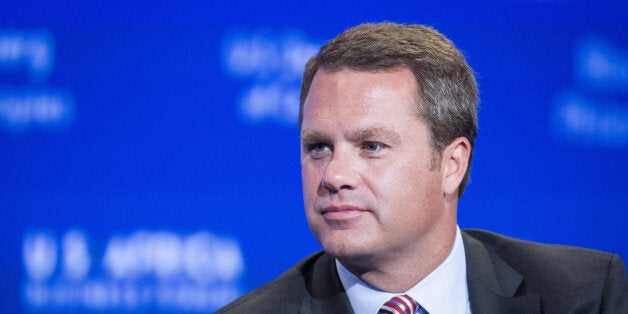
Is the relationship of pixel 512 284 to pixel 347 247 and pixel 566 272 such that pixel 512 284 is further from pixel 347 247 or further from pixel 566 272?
pixel 347 247

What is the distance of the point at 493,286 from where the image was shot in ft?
8.53

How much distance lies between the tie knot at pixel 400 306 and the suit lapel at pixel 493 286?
0.20 m

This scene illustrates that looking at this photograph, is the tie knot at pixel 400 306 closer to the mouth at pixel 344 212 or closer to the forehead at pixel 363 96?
the mouth at pixel 344 212

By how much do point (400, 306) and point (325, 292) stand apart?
256 mm

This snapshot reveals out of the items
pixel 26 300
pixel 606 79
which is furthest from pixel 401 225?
pixel 26 300

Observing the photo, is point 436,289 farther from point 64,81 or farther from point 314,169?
point 64,81

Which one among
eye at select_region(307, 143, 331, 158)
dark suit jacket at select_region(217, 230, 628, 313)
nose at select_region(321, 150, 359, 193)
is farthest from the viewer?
dark suit jacket at select_region(217, 230, 628, 313)

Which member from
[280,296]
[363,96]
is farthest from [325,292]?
[363,96]

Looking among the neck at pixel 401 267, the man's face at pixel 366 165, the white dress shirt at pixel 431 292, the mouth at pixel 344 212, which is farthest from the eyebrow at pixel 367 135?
the white dress shirt at pixel 431 292

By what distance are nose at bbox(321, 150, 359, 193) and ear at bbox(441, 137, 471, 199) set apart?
34 cm

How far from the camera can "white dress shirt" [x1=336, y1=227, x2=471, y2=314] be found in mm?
2518

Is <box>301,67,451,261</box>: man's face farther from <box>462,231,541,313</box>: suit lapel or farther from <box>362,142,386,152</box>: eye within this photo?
<box>462,231,541,313</box>: suit lapel

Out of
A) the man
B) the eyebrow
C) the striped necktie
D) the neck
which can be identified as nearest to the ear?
the man

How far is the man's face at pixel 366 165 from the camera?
92.2 inches
